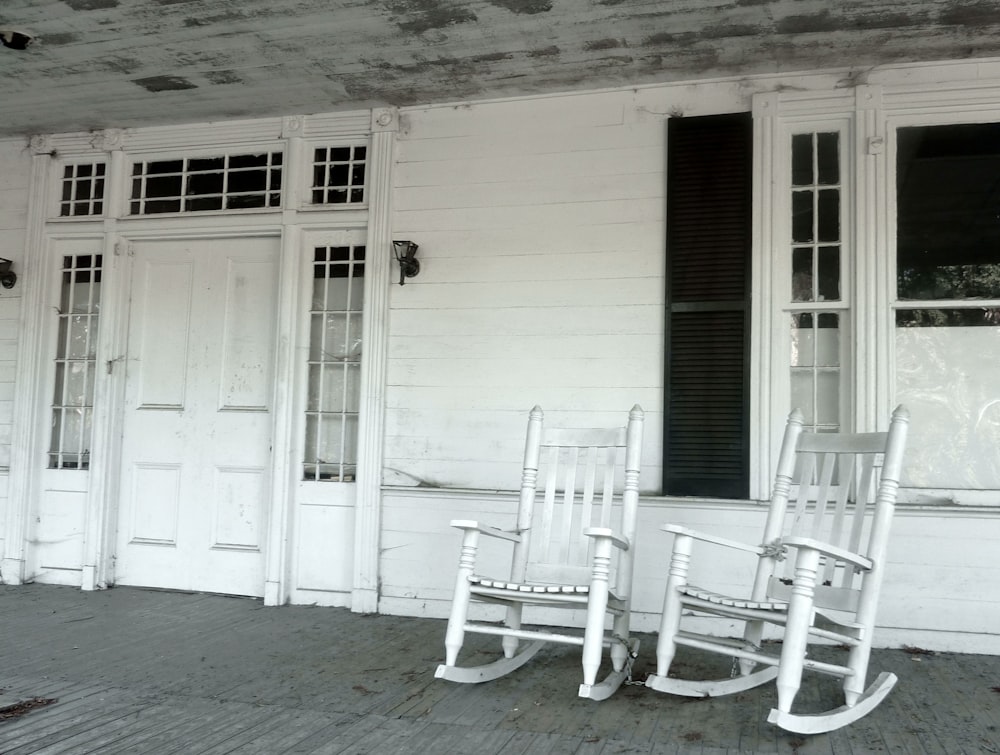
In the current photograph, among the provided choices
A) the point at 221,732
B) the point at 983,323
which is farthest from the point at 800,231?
the point at 221,732

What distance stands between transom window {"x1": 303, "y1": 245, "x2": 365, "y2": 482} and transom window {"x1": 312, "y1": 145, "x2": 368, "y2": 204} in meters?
0.27

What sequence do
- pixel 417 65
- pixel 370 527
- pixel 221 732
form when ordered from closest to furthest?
pixel 221 732, pixel 417 65, pixel 370 527

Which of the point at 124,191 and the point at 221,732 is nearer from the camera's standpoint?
the point at 221,732

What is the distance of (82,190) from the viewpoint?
505 cm

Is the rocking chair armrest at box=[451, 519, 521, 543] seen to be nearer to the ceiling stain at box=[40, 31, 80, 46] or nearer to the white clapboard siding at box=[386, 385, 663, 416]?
the white clapboard siding at box=[386, 385, 663, 416]

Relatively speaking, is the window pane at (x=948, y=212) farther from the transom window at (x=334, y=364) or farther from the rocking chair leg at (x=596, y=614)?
the transom window at (x=334, y=364)

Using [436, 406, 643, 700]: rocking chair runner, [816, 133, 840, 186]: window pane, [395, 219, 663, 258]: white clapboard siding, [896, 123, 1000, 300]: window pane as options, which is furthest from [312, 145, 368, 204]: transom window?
[896, 123, 1000, 300]: window pane

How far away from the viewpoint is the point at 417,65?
4.05m

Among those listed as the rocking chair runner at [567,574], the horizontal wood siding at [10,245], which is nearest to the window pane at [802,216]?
the rocking chair runner at [567,574]

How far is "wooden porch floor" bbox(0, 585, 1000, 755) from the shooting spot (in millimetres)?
2518

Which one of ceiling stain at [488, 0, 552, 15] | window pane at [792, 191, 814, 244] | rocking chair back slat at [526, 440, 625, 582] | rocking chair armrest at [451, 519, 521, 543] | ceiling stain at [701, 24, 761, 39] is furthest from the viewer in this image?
window pane at [792, 191, 814, 244]

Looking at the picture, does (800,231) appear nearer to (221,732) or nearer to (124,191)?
(221,732)

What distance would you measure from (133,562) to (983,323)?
4492 mm

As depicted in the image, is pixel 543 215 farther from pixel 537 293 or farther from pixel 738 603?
pixel 738 603
